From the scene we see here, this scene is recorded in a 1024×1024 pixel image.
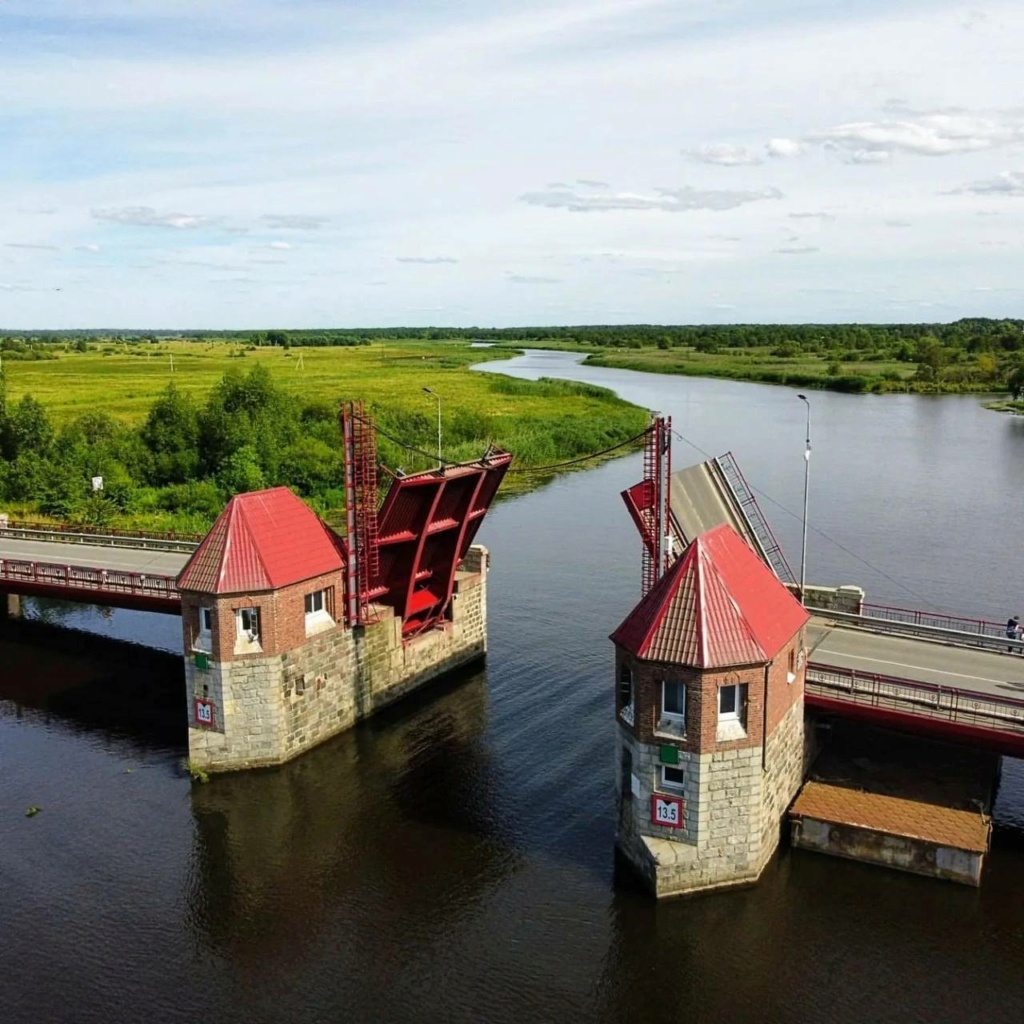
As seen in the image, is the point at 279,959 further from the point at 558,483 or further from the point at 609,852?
the point at 558,483

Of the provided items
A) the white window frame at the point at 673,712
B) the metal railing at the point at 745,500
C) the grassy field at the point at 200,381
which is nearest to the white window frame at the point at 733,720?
the white window frame at the point at 673,712

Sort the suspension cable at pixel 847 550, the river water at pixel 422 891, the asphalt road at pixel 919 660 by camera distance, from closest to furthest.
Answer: the river water at pixel 422 891 < the asphalt road at pixel 919 660 < the suspension cable at pixel 847 550

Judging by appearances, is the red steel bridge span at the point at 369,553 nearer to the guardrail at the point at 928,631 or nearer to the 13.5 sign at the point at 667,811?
the guardrail at the point at 928,631

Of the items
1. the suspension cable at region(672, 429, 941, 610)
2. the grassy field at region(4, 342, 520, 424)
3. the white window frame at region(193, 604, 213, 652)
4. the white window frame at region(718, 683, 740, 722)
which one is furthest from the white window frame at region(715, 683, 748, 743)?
the grassy field at region(4, 342, 520, 424)

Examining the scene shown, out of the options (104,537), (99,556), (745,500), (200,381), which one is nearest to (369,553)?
(745,500)

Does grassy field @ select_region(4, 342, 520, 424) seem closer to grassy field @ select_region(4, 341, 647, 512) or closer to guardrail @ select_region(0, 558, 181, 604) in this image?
grassy field @ select_region(4, 341, 647, 512)

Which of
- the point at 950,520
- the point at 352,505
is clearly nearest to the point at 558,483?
the point at 950,520
